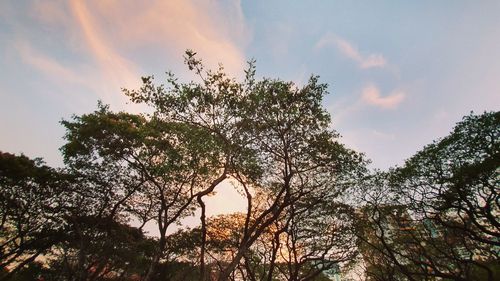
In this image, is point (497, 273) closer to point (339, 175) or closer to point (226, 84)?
point (339, 175)

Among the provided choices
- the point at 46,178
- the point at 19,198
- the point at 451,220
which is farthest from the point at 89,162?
the point at 451,220

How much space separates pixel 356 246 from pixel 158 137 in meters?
22.9

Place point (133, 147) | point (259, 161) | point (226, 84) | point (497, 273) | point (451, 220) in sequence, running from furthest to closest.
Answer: point (451, 220), point (497, 273), point (133, 147), point (259, 161), point (226, 84)

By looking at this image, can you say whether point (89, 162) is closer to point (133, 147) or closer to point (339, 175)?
point (133, 147)

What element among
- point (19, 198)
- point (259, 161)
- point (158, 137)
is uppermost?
point (158, 137)

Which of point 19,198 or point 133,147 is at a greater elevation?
point 133,147

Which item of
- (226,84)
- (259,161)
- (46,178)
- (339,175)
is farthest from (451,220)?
(46,178)

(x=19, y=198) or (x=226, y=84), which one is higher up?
(x=226, y=84)

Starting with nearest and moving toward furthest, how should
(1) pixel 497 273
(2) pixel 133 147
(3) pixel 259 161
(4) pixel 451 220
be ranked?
1. (3) pixel 259 161
2. (2) pixel 133 147
3. (1) pixel 497 273
4. (4) pixel 451 220

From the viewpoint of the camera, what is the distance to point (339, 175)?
22547 mm

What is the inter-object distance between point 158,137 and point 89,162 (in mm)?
6734

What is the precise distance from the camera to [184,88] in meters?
19.0

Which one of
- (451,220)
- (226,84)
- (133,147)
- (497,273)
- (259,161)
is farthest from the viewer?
(451,220)

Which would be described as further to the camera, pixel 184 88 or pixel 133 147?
pixel 133 147
